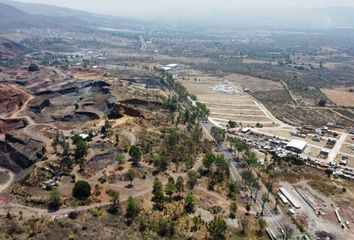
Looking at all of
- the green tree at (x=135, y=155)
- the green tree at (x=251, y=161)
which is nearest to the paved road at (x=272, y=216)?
the green tree at (x=251, y=161)

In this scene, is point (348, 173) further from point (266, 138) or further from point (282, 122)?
point (282, 122)

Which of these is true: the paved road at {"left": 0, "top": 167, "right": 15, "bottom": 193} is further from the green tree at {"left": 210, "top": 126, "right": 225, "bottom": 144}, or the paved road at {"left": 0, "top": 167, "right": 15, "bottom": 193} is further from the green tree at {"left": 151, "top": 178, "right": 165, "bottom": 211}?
the green tree at {"left": 210, "top": 126, "right": 225, "bottom": 144}

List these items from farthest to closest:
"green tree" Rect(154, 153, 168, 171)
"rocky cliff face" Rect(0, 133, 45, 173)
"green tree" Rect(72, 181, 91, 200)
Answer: "rocky cliff face" Rect(0, 133, 45, 173), "green tree" Rect(154, 153, 168, 171), "green tree" Rect(72, 181, 91, 200)

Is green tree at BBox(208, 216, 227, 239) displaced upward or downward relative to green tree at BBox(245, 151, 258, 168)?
upward

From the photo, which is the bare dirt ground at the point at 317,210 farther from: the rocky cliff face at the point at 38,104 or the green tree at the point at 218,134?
the rocky cliff face at the point at 38,104

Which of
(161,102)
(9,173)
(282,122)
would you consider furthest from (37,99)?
(282,122)

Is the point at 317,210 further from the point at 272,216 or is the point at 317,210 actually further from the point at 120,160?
the point at 120,160

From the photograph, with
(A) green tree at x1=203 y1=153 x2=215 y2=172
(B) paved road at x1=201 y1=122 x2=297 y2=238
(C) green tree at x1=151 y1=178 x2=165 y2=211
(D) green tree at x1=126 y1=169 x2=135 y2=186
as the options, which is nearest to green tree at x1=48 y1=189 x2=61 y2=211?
(D) green tree at x1=126 y1=169 x2=135 y2=186
